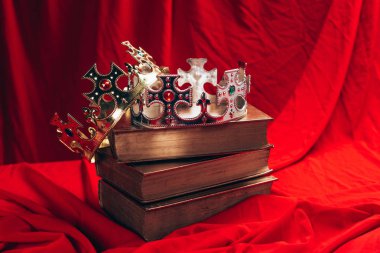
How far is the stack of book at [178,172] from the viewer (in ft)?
3.50

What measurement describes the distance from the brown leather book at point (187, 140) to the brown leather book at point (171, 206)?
0.09 m

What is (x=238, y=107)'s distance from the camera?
1.26 m

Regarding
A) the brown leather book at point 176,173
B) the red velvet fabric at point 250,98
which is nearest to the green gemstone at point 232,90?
the brown leather book at point 176,173

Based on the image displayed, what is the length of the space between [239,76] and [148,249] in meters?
0.49

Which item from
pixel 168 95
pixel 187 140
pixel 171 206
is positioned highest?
pixel 168 95

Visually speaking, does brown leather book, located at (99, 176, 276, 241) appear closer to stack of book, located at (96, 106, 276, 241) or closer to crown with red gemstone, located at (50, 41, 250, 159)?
stack of book, located at (96, 106, 276, 241)

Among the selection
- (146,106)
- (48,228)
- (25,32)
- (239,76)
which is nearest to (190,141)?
(146,106)

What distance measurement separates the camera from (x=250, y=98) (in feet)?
5.70

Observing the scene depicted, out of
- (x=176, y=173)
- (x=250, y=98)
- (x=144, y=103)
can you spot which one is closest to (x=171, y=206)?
(x=176, y=173)

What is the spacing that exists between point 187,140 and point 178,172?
0.08 metres

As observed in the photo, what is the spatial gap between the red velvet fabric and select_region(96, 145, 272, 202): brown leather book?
0.08 metres

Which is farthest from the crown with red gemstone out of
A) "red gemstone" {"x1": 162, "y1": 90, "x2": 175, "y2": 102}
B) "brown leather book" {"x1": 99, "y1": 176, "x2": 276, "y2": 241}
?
"brown leather book" {"x1": 99, "y1": 176, "x2": 276, "y2": 241}

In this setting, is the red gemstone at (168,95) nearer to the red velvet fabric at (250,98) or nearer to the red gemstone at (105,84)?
the red gemstone at (105,84)

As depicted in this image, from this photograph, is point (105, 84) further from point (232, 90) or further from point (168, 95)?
point (232, 90)
